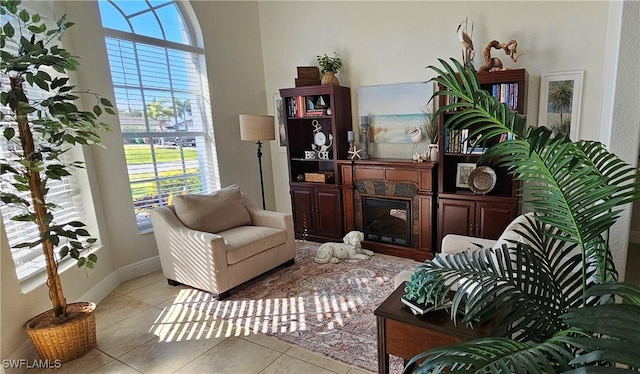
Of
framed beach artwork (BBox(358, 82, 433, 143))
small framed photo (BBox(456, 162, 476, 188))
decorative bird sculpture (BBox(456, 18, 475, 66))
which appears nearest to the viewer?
decorative bird sculpture (BBox(456, 18, 475, 66))

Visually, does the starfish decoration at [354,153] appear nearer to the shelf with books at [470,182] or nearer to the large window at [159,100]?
the shelf with books at [470,182]

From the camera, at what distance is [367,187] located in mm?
3980

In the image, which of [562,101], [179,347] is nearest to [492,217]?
[562,101]

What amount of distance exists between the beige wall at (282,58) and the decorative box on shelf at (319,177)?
0.64 metres

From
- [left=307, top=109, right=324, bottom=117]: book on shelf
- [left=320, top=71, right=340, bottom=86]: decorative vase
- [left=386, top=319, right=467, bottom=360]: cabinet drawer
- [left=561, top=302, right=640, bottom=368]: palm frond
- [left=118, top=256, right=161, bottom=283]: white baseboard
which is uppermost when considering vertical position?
[left=320, top=71, right=340, bottom=86]: decorative vase

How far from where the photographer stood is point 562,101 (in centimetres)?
320

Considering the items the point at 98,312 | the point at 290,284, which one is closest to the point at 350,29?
the point at 290,284

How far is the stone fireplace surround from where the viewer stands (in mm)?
3613

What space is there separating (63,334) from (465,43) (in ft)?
12.9

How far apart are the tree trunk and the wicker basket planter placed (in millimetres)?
101

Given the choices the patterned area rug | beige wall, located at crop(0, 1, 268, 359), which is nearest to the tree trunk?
beige wall, located at crop(0, 1, 268, 359)

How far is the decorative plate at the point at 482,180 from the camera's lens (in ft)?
11.0

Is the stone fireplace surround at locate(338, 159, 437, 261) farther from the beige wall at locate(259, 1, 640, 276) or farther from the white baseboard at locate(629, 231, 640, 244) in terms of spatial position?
the white baseboard at locate(629, 231, 640, 244)

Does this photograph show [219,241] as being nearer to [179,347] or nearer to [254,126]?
[179,347]
